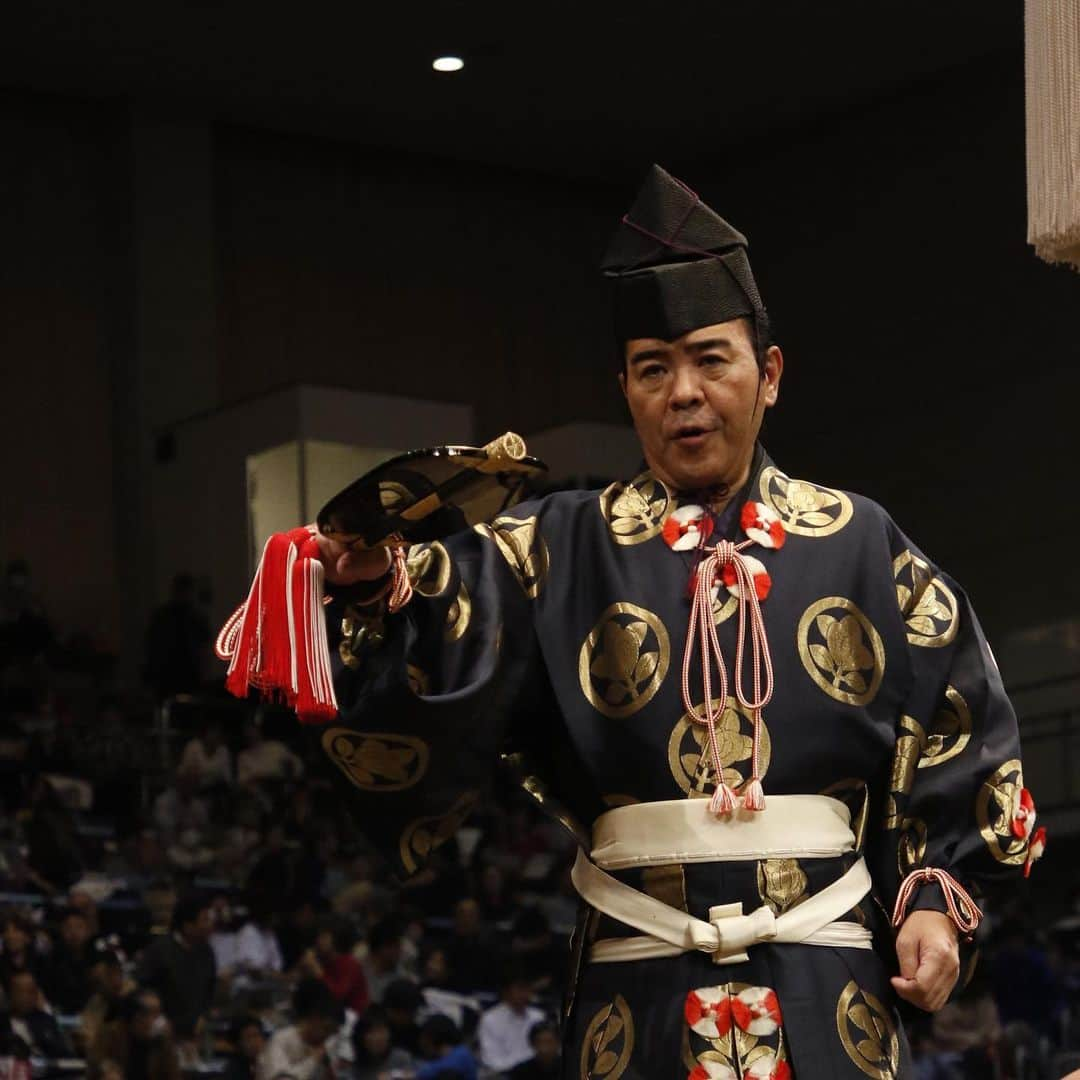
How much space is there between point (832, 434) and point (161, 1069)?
671 cm

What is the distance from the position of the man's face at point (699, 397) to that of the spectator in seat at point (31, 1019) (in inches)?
166

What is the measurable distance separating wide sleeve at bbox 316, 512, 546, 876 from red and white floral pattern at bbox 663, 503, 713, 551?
0.15 m

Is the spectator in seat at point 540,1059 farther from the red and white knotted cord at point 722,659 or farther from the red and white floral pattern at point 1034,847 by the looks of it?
the red and white knotted cord at point 722,659

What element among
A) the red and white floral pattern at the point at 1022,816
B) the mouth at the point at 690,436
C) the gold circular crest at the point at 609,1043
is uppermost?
the mouth at the point at 690,436

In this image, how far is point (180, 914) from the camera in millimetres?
6508

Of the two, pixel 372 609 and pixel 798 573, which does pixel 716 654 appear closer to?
pixel 798 573

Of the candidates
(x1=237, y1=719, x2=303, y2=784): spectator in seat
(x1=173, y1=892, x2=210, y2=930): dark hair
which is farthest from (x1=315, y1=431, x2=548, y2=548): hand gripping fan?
(x1=237, y1=719, x2=303, y2=784): spectator in seat

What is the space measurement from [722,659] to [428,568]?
27 centimetres

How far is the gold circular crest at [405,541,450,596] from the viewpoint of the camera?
2.03 m

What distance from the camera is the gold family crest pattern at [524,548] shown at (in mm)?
2107

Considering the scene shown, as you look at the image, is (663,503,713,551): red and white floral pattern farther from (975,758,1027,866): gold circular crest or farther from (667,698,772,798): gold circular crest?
(975,758,1027,866): gold circular crest

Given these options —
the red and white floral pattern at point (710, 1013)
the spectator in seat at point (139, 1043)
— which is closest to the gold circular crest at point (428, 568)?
the red and white floral pattern at point (710, 1013)

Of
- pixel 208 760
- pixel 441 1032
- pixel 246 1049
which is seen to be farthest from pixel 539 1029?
pixel 208 760

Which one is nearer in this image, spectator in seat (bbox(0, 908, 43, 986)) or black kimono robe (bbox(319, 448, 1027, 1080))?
black kimono robe (bbox(319, 448, 1027, 1080))
